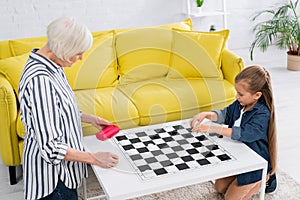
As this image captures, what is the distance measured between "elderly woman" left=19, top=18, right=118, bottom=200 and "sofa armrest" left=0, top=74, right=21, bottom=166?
829 mm

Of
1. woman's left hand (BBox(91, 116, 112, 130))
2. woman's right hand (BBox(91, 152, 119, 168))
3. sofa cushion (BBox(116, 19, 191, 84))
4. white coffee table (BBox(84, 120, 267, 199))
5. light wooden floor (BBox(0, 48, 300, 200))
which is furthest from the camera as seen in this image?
sofa cushion (BBox(116, 19, 191, 84))

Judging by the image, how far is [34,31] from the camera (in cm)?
446

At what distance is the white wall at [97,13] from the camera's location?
4.36 metres

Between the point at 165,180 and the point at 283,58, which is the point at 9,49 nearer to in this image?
the point at 165,180

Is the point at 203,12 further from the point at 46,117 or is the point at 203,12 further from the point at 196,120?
the point at 46,117

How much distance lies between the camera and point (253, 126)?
7.63 ft

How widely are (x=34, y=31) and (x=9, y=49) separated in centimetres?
133

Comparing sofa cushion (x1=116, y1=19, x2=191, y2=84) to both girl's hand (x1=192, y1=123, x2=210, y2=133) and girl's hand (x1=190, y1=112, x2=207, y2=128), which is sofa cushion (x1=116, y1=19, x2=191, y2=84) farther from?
girl's hand (x1=192, y1=123, x2=210, y2=133)

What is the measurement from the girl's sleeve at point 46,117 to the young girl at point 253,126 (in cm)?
85

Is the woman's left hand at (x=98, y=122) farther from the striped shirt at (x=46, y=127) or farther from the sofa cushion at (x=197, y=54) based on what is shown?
the sofa cushion at (x=197, y=54)

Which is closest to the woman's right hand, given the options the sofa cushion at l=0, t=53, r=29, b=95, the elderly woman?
the elderly woman

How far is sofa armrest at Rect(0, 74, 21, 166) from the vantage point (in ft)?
8.70

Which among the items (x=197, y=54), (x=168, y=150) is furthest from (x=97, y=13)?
(x=168, y=150)

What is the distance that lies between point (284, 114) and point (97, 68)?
162 centimetres
